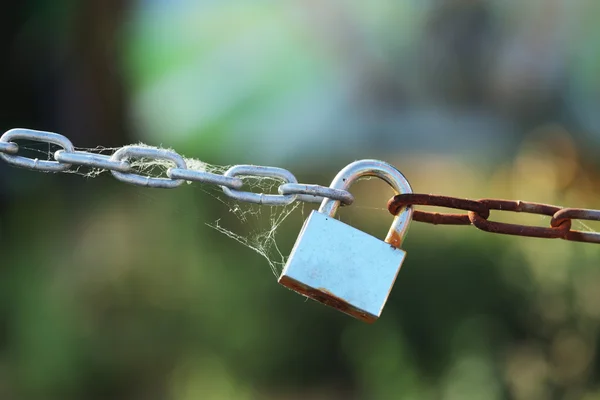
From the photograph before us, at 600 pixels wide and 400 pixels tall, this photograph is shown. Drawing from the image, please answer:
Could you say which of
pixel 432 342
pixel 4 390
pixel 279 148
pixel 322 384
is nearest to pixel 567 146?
pixel 432 342

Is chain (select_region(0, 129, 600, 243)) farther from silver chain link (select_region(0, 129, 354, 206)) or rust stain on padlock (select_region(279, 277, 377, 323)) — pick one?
rust stain on padlock (select_region(279, 277, 377, 323))

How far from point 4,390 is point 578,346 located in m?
2.12

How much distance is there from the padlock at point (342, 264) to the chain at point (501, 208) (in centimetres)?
8

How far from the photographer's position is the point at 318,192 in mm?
1034

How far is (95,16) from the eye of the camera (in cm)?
414

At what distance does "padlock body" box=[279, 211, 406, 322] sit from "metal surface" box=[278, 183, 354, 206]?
3 centimetres

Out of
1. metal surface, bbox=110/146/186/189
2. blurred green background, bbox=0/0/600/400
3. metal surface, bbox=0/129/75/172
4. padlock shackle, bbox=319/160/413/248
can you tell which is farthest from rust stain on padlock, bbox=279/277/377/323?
blurred green background, bbox=0/0/600/400

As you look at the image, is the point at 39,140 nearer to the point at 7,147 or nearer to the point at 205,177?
the point at 7,147

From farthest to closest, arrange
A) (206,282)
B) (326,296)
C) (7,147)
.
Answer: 1. (206,282)
2. (7,147)
3. (326,296)

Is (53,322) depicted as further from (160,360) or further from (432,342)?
(432,342)

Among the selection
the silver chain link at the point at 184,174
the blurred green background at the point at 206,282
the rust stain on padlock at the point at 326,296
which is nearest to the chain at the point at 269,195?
the silver chain link at the point at 184,174

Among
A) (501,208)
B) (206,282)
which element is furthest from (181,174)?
(206,282)

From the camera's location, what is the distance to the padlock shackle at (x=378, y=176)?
1048mm

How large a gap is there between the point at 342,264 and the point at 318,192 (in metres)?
0.11
